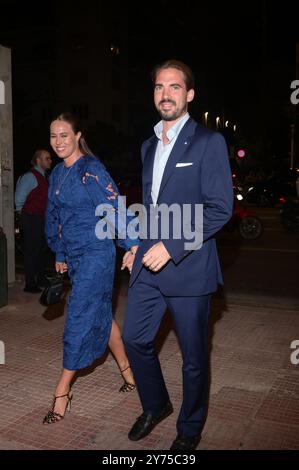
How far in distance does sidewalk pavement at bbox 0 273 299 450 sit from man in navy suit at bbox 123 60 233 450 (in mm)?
350

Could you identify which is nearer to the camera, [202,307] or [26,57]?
[202,307]

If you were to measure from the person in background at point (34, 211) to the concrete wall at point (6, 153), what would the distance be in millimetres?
309

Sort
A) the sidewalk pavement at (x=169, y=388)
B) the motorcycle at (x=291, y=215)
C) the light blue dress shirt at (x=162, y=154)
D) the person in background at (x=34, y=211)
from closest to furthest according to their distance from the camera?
the light blue dress shirt at (x=162, y=154) < the sidewalk pavement at (x=169, y=388) < the person in background at (x=34, y=211) < the motorcycle at (x=291, y=215)

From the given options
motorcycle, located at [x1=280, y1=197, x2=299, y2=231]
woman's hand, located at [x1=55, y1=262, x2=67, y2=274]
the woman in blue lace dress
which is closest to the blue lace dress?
the woman in blue lace dress

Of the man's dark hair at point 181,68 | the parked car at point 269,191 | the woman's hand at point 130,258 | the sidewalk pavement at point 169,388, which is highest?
the man's dark hair at point 181,68

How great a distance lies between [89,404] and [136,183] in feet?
33.4

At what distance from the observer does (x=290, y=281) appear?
8.57 metres

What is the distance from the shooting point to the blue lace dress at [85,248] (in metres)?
3.77

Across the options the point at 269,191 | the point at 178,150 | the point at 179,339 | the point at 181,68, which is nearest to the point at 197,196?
the point at 178,150

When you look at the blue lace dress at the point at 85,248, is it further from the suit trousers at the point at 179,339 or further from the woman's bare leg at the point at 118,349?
the suit trousers at the point at 179,339

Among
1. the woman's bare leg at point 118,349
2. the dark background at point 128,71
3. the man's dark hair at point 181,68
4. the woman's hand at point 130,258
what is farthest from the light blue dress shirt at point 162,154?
the dark background at point 128,71

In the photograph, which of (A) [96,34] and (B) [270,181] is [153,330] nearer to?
(B) [270,181]

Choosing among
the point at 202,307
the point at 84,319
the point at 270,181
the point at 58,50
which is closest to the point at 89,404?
the point at 84,319

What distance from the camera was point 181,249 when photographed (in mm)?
3078
